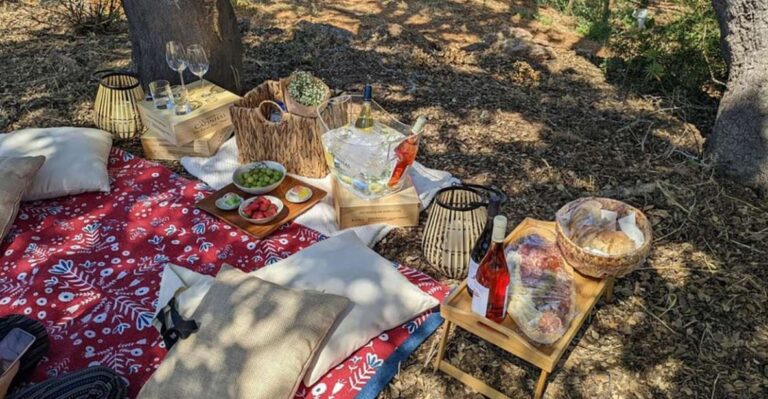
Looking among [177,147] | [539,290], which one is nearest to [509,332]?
[539,290]

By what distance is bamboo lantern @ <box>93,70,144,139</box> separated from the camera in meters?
3.89

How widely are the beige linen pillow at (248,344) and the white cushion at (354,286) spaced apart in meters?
0.10

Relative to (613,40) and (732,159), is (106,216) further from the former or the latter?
(613,40)

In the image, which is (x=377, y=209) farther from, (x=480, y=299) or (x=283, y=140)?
(x=480, y=299)

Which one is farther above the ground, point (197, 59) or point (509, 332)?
point (197, 59)

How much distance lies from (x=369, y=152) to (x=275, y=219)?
672mm

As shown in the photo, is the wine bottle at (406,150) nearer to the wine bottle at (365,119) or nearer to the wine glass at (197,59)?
the wine bottle at (365,119)

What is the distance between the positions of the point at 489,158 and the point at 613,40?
98.6 inches

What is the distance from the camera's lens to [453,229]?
2.67 meters

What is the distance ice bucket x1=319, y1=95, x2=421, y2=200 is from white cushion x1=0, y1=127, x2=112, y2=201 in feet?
4.78

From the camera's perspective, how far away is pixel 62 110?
4.38 meters

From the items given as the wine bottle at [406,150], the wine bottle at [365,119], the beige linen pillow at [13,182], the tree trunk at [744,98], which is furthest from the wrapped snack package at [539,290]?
the beige linen pillow at [13,182]

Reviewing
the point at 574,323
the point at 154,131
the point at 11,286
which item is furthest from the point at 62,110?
the point at 574,323

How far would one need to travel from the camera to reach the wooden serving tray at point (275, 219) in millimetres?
3067
